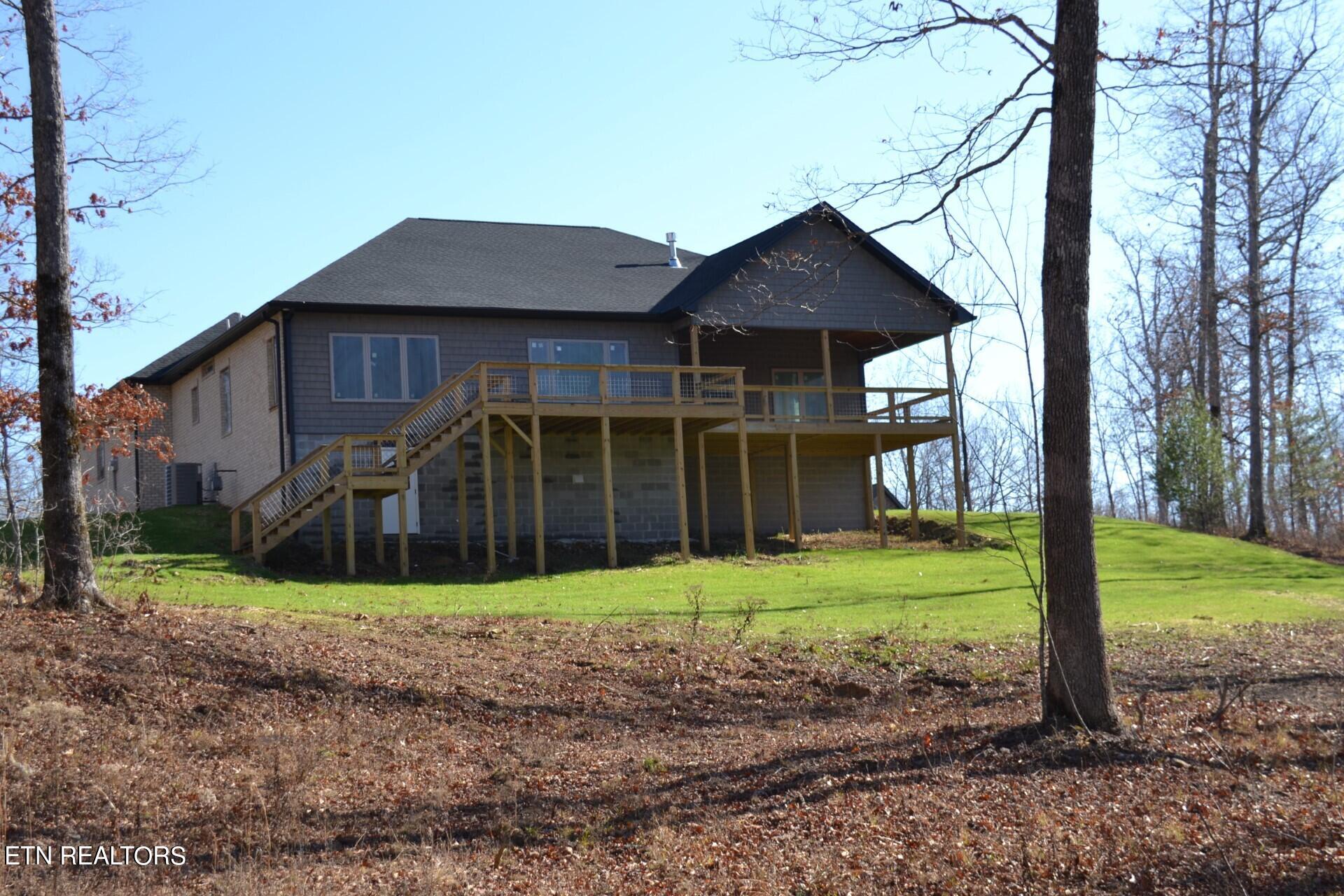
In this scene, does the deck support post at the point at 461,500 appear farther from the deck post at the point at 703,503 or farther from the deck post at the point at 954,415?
the deck post at the point at 954,415

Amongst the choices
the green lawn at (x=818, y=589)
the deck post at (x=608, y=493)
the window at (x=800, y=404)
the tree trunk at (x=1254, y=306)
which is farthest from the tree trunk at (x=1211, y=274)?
A: the deck post at (x=608, y=493)

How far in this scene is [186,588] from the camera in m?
17.2

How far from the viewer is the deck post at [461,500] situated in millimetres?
23469

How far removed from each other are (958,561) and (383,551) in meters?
11.5

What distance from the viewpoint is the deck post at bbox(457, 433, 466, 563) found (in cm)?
2347

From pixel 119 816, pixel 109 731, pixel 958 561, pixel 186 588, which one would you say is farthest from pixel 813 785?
pixel 958 561

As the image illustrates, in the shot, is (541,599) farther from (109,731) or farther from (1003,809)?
(1003,809)

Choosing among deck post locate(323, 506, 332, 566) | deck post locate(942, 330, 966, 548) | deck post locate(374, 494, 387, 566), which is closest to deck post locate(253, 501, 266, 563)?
deck post locate(323, 506, 332, 566)

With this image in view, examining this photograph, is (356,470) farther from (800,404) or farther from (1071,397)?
(1071,397)

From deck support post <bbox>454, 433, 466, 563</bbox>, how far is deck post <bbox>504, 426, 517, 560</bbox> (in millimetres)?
851

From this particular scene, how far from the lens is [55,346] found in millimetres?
11359

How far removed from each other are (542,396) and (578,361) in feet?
11.0

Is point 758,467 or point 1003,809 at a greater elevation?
point 758,467

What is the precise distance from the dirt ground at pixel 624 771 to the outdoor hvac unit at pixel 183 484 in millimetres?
16618
